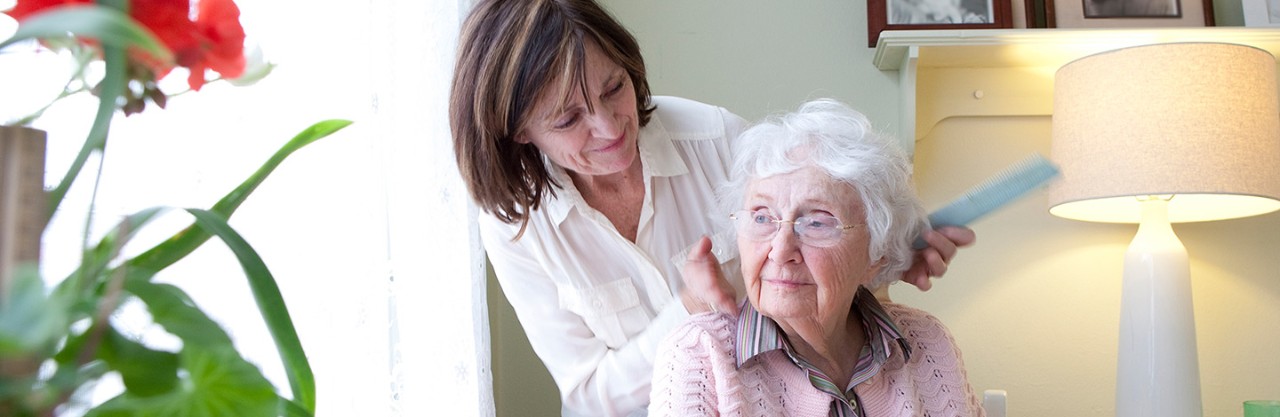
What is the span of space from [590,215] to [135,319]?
3.61 feet

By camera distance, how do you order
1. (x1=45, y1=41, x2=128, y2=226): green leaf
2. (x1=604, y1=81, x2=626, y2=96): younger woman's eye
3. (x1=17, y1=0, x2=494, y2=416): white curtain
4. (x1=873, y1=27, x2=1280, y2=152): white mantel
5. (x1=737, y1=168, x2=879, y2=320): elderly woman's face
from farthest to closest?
1. (x1=873, y1=27, x2=1280, y2=152): white mantel
2. (x1=604, y1=81, x2=626, y2=96): younger woman's eye
3. (x1=737, y1=168, x2=879, y2=320): elderly woman's face
4. (x1=17, y1=0, x2=494, y2=416): white curtain
5. (x1=45, y1=41, x2=128, y2=226): green leaf

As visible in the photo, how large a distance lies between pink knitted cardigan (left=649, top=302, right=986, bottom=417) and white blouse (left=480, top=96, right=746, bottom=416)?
18 cm

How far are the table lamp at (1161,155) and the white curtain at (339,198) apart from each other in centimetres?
110

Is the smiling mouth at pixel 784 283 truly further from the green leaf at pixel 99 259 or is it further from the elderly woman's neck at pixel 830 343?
the green leaf at pixel 99 259

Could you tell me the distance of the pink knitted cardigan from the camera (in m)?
1.41

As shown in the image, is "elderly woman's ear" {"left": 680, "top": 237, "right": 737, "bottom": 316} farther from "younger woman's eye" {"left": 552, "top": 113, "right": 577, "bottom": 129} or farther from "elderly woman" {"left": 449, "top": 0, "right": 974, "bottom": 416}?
"younger woman's eye" {"left": 552, "top": 113, "right": 577, "bottom": 129}

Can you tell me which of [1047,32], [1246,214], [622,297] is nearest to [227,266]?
[622,297]

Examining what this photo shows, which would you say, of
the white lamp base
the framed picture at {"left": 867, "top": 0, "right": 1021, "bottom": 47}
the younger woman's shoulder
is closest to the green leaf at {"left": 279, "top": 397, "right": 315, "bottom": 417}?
the younger woman's shoulder

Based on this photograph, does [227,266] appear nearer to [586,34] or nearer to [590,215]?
[586,34]

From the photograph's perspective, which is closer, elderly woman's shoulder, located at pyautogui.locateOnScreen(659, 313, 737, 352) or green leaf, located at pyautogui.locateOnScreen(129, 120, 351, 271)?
green leaf, located at pyautogui.locateOnScreen(129, 120, 351, 271)

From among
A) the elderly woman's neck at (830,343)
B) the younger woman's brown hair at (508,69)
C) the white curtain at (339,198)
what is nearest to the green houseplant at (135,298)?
the white curtain at (339,198)

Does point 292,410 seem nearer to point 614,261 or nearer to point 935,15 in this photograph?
point 614,261

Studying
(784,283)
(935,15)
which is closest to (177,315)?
(784,283)

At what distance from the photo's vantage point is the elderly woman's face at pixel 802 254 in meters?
1.38
